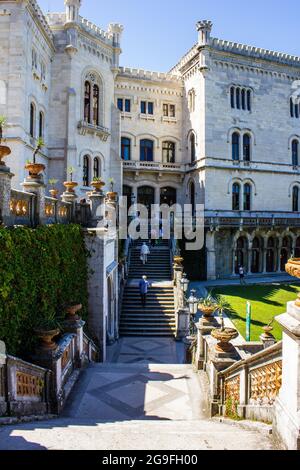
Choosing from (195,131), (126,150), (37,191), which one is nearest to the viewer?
(37,191)

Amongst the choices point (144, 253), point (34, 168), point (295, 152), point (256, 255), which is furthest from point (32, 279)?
point (295, 152)

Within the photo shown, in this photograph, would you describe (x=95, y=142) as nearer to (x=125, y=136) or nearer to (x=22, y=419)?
(x=125, y=136)

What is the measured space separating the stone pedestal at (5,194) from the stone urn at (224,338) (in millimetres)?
5446

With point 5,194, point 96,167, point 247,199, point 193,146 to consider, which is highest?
point 193,146

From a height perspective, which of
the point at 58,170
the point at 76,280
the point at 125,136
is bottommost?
the point at 76,280

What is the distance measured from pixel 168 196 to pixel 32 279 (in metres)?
27.6

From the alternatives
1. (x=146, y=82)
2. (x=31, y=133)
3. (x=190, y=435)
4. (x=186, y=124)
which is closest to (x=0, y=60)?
(x=31, y=133)

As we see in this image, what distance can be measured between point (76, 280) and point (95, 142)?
17018mm

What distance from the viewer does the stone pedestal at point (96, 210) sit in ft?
52.1

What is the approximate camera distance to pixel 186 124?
34.9 meters

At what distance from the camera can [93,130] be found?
2727cm

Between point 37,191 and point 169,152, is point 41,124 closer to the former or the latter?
point 169,152

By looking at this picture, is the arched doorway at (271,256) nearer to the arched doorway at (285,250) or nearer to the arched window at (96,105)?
the arched doorway at (285,250)
